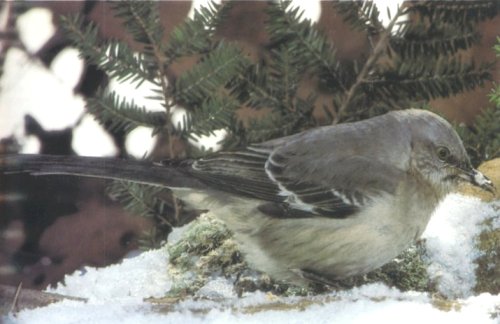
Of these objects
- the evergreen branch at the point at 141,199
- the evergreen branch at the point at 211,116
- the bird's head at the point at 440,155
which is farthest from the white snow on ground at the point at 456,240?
the evergreen branch at the point at 141,199

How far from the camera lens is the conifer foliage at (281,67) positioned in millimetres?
2457

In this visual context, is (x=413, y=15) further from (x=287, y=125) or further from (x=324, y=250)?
(x=324, y=250)

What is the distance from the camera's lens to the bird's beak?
2307 mm

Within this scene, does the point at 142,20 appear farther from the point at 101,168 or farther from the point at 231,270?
the point at 231,270

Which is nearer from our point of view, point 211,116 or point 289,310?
point 289,310

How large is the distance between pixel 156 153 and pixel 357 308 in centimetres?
109

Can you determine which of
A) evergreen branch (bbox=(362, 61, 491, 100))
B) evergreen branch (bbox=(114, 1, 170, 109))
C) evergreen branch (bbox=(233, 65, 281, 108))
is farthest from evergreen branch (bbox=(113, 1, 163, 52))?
evergreen branch (bbox=(362, 61, 491, 100))

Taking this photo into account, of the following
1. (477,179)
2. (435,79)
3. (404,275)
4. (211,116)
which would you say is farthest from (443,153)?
(211,116)

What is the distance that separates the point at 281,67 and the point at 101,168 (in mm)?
598

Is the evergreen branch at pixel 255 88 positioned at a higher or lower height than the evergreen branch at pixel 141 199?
higher

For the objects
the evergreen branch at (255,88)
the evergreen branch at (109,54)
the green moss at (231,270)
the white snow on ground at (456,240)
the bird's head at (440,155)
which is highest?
the evergreen branch at (109,54)

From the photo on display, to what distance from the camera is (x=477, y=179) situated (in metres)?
2.31

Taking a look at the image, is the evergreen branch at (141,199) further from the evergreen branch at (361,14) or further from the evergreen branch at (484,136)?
the evergreen branch at (484,136)

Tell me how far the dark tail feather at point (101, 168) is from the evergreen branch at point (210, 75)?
0.30 meters
